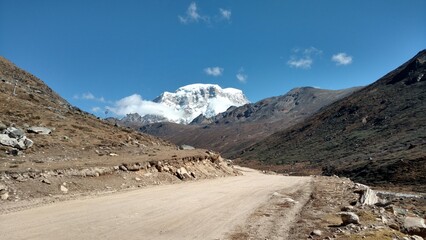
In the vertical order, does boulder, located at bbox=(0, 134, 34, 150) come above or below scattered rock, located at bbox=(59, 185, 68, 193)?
above

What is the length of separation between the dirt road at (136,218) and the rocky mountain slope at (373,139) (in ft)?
127

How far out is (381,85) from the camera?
155750mm

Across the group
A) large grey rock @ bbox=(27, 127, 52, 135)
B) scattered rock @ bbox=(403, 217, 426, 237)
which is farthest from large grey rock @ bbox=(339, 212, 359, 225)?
Answer: large grey rock @ bbox=(27, 127, 52, 135)

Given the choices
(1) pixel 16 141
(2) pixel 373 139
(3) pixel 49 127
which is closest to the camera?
(1) pixel 16 141

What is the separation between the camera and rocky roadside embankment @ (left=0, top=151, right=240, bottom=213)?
691 inches

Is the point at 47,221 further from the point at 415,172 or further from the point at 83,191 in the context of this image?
the point at 415,172

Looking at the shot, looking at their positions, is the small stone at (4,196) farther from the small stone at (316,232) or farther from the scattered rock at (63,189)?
the small stone at (316,232)

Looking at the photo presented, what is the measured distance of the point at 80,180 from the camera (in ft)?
72.0

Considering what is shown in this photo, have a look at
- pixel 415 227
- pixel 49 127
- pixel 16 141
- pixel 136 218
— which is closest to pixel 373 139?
pixel 49 127

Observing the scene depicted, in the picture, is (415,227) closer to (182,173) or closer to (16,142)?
(182,173)

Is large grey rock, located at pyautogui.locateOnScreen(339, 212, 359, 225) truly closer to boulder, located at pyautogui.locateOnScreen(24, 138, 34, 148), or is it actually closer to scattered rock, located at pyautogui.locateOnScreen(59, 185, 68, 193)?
scattered rock, located at pyautogui.locateOnScreen(59, 185, 68, 193)

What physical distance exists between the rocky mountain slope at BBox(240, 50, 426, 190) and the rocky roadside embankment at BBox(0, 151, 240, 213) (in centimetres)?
3334

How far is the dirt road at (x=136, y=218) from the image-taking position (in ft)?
38.0

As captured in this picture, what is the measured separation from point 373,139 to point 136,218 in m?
96.0
